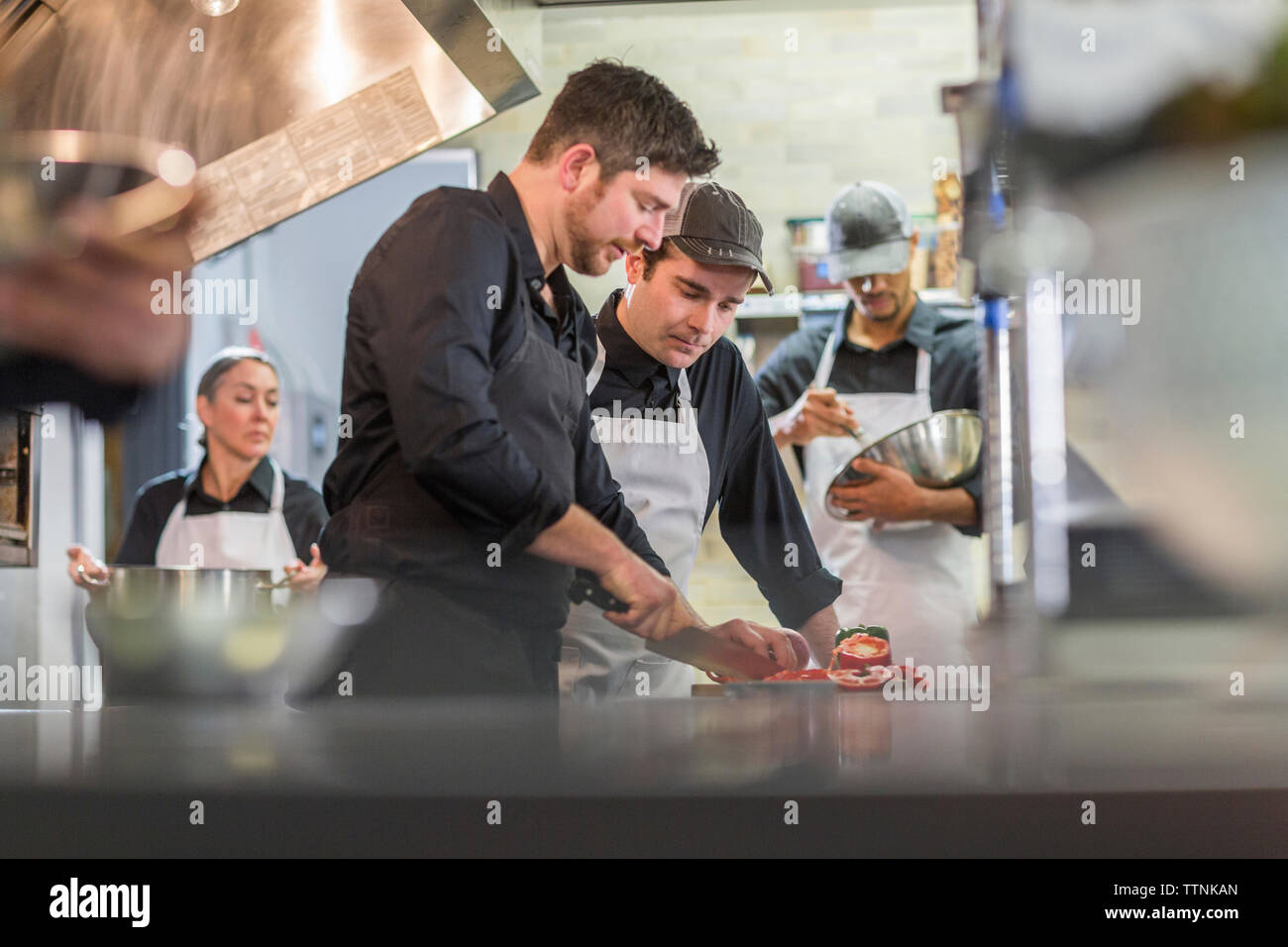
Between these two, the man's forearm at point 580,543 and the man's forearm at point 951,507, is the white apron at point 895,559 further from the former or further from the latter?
the man's forearm at point 580,543

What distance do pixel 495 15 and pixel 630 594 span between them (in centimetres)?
46

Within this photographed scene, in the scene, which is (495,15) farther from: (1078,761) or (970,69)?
(1078,761)

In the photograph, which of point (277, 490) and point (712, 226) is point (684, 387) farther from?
point (277, 490)

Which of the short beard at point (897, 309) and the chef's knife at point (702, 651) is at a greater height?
the short beard at point (897, 309)

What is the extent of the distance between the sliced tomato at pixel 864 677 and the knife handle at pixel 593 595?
7.5 inches

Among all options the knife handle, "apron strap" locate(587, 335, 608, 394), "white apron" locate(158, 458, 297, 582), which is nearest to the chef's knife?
the knife handle

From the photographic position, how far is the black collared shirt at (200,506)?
938mm

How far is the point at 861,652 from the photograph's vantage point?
97 cm

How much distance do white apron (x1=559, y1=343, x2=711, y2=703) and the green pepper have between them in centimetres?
14

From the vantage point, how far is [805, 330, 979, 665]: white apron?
3.15ft

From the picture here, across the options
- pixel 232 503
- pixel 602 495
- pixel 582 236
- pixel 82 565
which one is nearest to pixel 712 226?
pixel 582 236

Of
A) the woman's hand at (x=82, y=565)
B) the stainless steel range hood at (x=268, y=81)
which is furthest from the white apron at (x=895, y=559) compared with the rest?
the woman's hand at (x=82, y=565)

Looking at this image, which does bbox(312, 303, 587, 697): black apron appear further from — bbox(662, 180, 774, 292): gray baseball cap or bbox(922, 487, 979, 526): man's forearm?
bbox(922, 487, 979, 526): man's forearm
